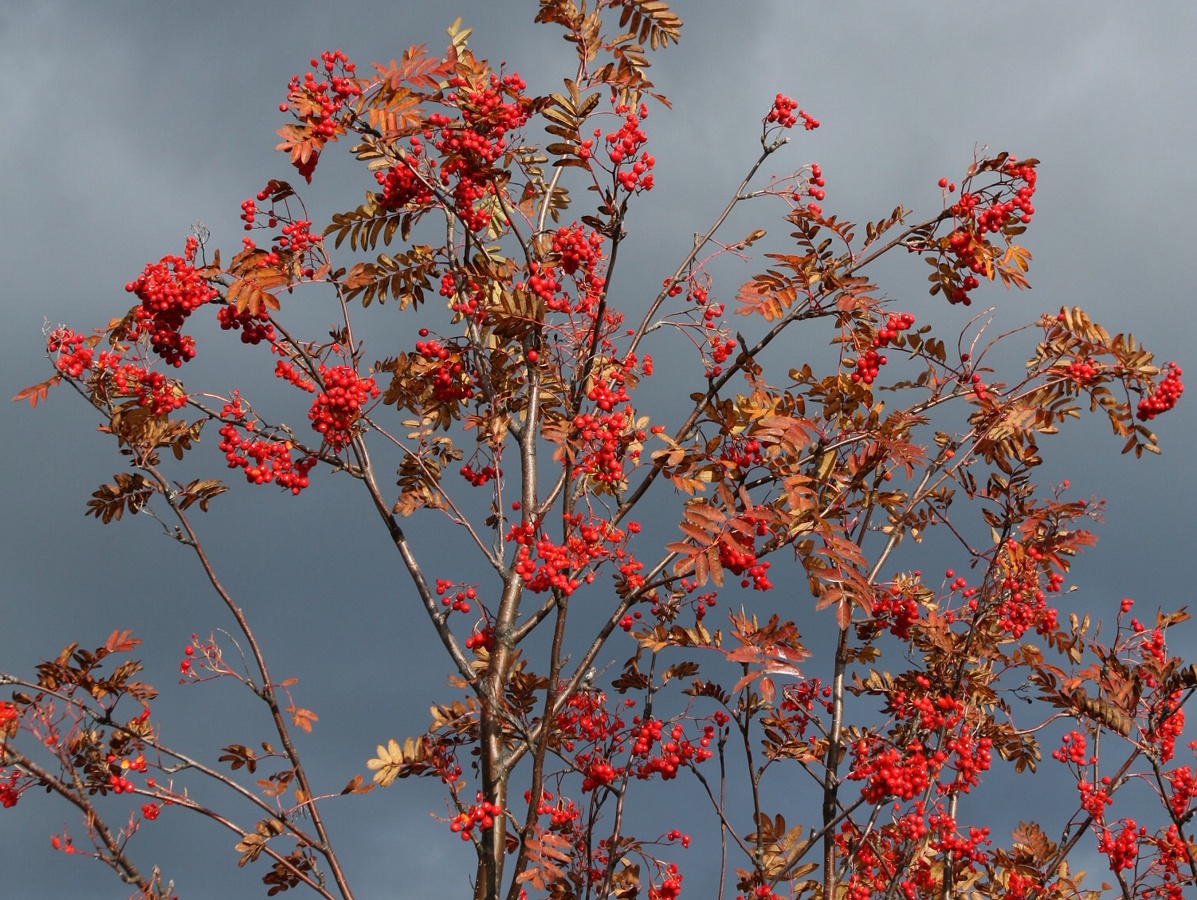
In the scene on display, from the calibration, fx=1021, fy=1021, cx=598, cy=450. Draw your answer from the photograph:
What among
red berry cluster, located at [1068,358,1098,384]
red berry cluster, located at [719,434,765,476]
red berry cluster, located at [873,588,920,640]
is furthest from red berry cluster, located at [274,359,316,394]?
red berry cluster, located at [1068,358,1098,384]

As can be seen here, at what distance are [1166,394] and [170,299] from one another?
4896mm

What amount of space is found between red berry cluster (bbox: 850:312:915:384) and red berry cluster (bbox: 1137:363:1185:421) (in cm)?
133

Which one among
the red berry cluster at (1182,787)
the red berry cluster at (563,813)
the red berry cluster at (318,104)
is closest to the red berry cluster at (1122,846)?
the red berry cluster at (1182,787)

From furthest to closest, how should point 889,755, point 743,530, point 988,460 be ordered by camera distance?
point 988,460, point 889,755, point 743,530

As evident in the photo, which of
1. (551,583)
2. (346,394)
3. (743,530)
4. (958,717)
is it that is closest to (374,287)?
(346,394)

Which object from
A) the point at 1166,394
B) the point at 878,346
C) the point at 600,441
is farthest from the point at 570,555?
the point at 1166,394

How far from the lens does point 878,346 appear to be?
491 cm

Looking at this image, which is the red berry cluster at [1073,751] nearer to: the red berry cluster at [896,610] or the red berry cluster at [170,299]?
the red berry cluster at [896,610]

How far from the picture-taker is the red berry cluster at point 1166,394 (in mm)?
5098

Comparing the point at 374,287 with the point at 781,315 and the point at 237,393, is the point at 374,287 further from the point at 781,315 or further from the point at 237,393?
the point at 781,315

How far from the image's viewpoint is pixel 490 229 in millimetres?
6418

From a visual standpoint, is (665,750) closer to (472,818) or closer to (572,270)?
(472,818)

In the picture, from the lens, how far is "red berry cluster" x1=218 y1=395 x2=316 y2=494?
197 inches

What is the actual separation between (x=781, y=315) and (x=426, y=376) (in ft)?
6.32
